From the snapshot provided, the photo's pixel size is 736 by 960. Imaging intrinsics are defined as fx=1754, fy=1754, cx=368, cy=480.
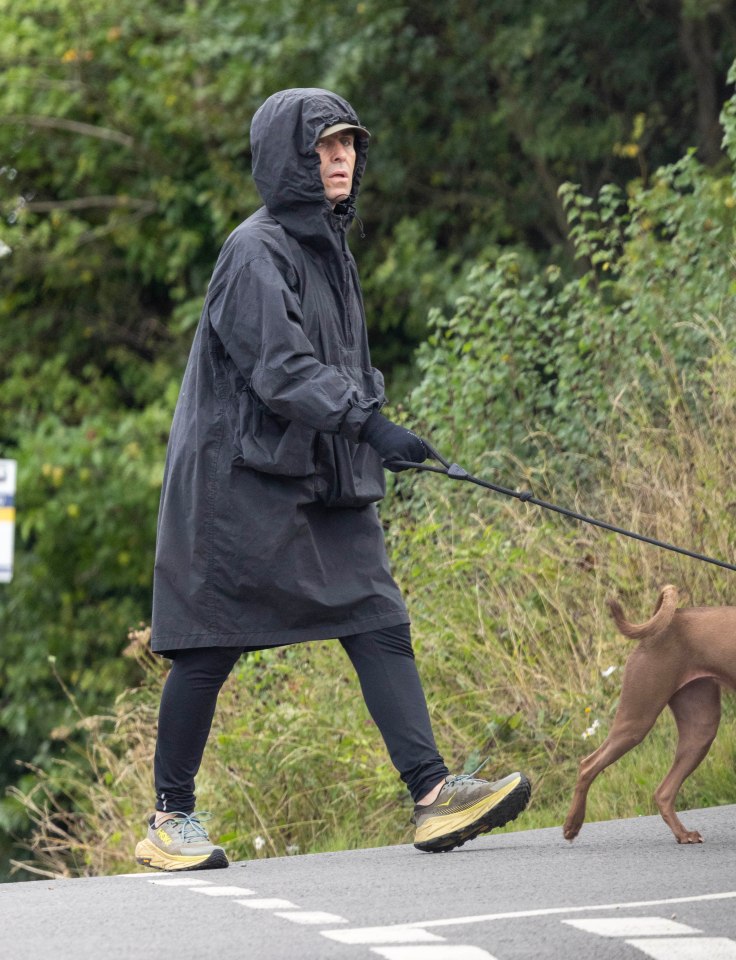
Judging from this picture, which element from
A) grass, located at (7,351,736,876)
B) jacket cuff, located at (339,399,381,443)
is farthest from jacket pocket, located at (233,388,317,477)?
grass, located at (7,351,736,876)

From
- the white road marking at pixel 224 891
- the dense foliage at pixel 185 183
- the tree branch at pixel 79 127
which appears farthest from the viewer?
the tree branch at pixel 79 127

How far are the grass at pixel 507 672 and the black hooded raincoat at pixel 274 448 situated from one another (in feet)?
5.38

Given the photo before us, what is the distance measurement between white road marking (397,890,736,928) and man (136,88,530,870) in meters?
0.77

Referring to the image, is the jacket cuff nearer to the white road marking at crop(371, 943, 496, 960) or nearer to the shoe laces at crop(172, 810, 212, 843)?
the shoe laces at crop(172, 810, 212, 843)

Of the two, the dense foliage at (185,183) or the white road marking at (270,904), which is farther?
the dense foliage at (185,183)

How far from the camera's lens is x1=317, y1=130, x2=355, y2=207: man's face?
5102mm

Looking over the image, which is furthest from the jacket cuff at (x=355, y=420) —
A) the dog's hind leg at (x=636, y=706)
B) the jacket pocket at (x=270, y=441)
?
the dog's hind leg at (x=636, y=706)

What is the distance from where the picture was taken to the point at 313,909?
4.31 metres

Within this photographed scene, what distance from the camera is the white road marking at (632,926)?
384 cm

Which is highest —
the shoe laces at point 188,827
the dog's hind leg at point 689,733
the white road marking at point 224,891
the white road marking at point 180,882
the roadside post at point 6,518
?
the roadside post at point 6,518

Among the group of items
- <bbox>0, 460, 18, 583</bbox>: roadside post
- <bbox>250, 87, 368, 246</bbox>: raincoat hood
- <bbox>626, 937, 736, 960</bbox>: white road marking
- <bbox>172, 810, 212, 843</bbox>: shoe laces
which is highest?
<bbox>250, 87, 368, 246</bbox>: raincoat hood

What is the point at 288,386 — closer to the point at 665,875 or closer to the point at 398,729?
the point at 398,729

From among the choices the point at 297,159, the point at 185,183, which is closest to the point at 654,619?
the point at 297,159

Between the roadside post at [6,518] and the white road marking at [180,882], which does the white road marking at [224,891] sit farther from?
the roadside post at [6,518]
